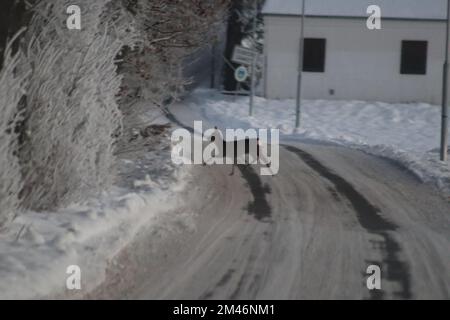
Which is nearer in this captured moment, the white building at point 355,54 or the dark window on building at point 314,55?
the white building at point 355,54

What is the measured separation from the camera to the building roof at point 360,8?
34125mm

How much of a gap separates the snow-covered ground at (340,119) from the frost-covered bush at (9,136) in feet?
45.2

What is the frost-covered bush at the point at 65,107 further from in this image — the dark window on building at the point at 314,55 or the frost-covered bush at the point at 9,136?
the dark window on building at the point at 314,55

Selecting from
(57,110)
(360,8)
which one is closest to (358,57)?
(360,8)

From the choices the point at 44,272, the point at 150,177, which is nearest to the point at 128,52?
the point at 150,177

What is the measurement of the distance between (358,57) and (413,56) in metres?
2.62

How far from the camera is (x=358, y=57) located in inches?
1350

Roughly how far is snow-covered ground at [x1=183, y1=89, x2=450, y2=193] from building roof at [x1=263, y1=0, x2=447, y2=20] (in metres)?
4.10

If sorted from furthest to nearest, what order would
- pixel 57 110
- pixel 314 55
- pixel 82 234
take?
pixel 314 55, pixel 57 110, pixel 82 234

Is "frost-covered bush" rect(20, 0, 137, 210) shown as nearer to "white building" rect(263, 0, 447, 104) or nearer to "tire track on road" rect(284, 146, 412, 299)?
"tire track on road" rect(284, 146, 412, 299)

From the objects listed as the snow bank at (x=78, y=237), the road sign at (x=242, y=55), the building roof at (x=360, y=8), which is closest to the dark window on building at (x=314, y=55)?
the building roof at (x=360, y=8)

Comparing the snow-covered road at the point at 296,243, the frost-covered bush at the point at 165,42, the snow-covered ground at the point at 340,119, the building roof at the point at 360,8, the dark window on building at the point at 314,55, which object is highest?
the building roof at the point at 360,8

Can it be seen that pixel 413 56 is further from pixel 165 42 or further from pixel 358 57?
pixel 165 42

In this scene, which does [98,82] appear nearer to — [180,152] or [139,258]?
[139,258]
